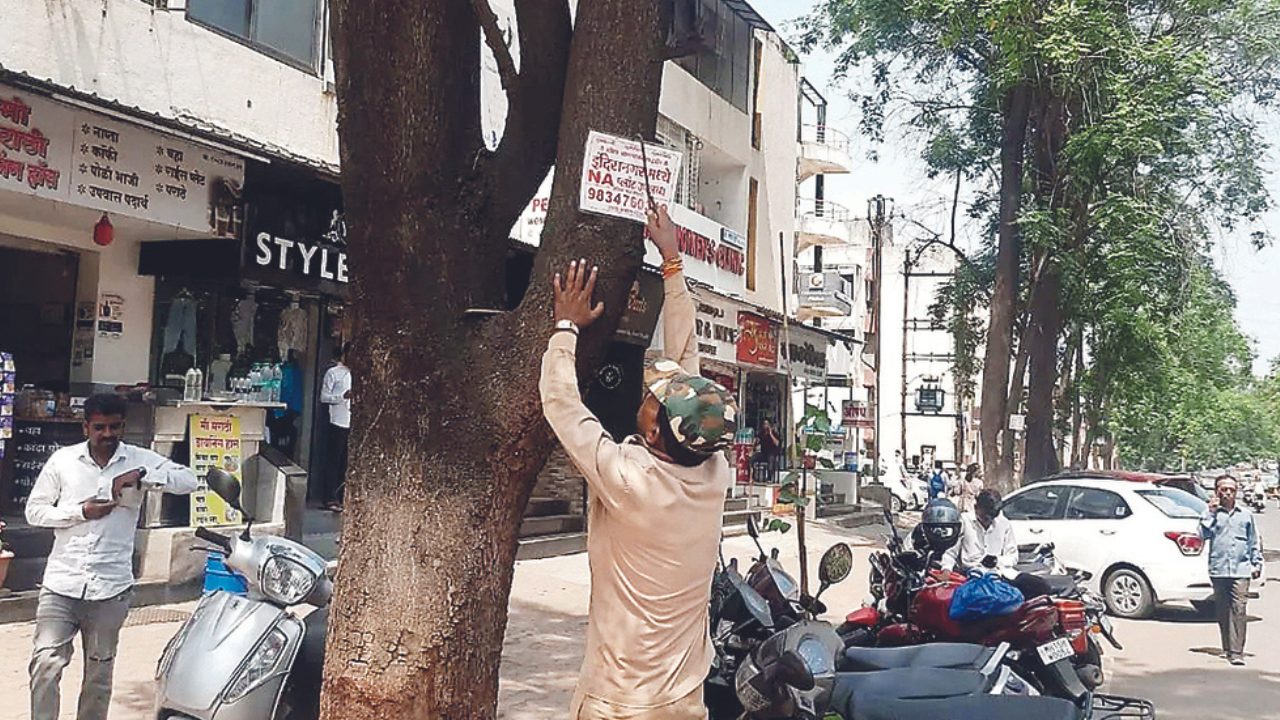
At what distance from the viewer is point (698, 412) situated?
303 cm

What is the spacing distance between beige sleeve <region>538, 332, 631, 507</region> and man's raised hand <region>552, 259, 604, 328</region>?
146 millimetres

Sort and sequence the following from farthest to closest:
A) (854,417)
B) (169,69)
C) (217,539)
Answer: (854,417)
(169,69)
(217,539)

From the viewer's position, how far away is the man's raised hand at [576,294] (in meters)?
3.26

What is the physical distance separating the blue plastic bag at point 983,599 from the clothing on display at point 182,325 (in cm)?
748

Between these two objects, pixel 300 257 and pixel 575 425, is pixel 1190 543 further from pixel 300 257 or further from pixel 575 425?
pixel 575 425

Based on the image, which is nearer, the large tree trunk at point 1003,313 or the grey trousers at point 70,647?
the grey trousers at point 70,647

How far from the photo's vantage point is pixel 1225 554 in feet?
33.6

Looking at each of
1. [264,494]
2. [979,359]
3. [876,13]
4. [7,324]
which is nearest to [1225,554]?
[264,494]

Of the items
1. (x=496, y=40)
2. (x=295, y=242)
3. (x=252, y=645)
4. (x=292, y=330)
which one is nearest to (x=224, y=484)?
(x=252, y=645)

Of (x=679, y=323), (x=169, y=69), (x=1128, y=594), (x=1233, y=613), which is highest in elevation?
(x=169, y=69)

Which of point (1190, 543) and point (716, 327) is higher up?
point (716, 327)

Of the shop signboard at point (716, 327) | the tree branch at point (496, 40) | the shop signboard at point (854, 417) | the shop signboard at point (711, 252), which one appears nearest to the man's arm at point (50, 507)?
the tree branch at point (496, 40)

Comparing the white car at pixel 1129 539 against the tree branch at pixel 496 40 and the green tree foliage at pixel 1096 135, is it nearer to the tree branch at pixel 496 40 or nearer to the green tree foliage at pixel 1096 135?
the green tree foliage at pixel 1096 135

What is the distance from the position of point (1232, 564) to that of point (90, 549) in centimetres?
922
